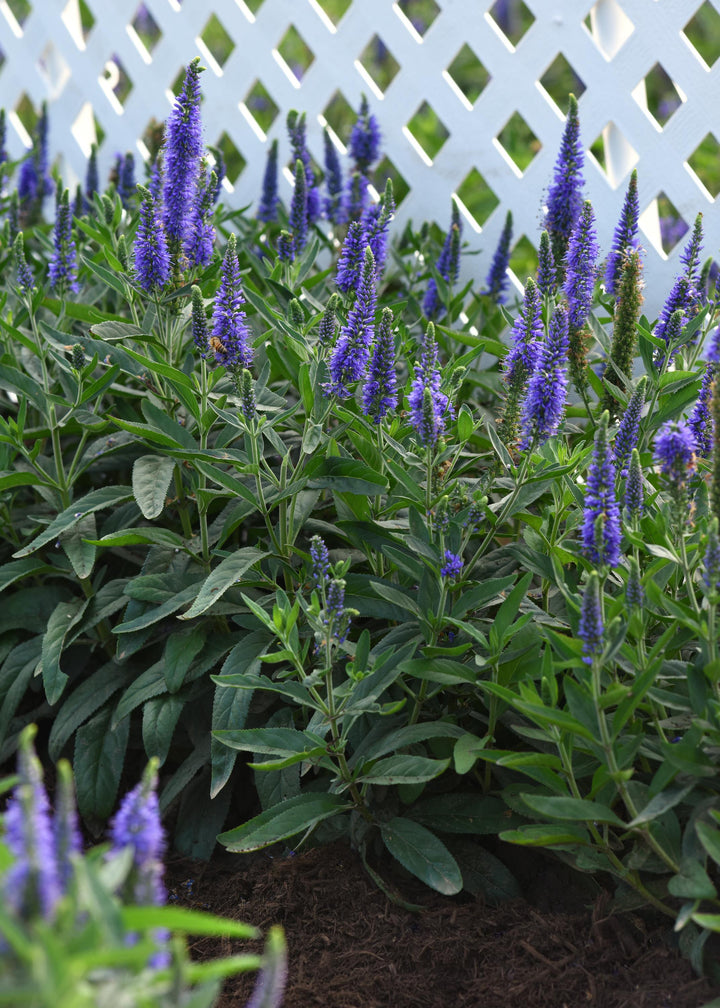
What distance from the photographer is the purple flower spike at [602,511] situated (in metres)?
1.83

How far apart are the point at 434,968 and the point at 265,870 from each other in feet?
1.57

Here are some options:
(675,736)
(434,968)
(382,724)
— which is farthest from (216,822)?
(675,736)

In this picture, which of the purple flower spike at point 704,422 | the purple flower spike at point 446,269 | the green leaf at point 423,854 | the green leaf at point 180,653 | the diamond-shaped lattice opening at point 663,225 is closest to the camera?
the green leaf at point 423,854

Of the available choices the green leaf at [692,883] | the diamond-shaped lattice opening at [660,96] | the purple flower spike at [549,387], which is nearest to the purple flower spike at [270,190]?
the purple flower spike at [549,387]

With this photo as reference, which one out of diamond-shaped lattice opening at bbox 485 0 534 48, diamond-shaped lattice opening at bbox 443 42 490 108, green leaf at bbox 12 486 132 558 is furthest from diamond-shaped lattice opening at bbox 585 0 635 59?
diamond-shaped lattice opening at bbox 485 0 534 48

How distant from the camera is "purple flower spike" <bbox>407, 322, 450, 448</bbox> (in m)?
2.01

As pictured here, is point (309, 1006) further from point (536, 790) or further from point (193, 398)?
point (193, 398)

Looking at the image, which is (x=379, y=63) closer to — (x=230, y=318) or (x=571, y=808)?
(x=230, y=318)

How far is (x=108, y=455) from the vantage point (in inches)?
116

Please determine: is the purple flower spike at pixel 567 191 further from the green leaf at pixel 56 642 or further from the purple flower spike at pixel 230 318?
the green leaf at pixel 56 642

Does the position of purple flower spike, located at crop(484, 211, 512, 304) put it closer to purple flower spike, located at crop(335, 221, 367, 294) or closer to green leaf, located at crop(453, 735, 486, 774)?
purple flower spike, located at crop(335, 221, 367, 294)

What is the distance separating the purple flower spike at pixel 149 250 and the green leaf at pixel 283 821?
124 centimetres

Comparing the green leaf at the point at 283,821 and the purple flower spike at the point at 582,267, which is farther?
the purple flower spike at the point at 582,267

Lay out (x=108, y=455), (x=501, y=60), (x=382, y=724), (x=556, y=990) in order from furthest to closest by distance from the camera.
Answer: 1. (x=501, y=60)
2. (x=108, y=455)
3. (x=382, y=724)
4. (x=556, y=990)
